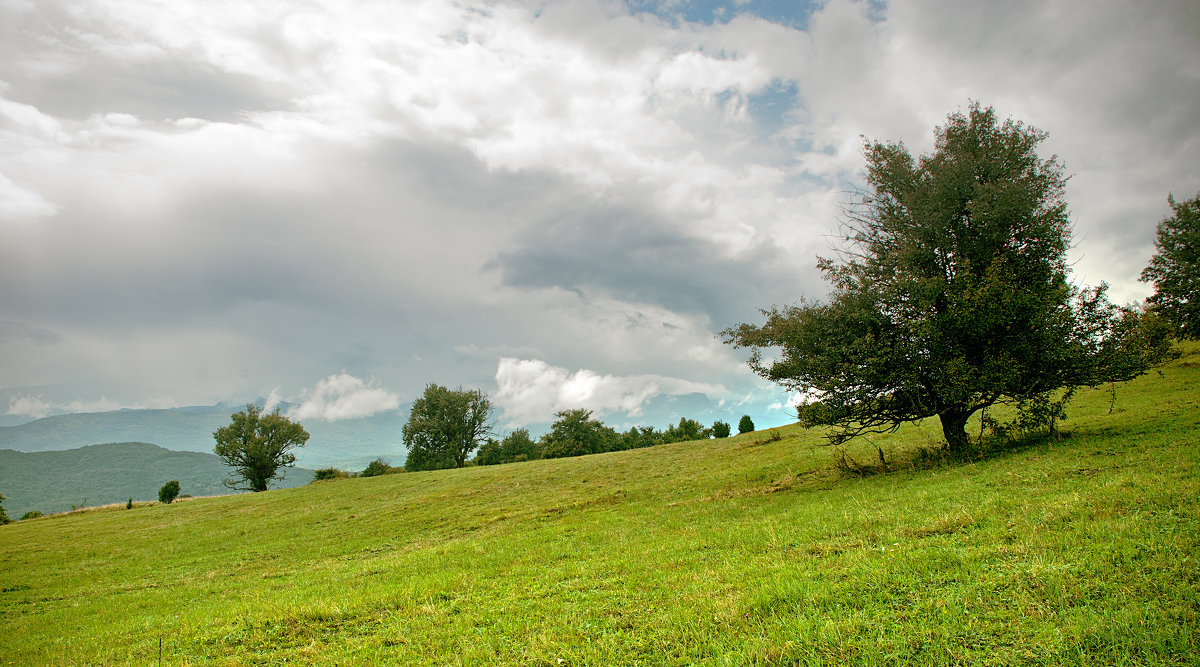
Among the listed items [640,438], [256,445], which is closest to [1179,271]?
[640,438]

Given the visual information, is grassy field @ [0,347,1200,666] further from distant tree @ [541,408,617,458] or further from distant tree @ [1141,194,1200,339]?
distant tree @ [541,408,617,458]

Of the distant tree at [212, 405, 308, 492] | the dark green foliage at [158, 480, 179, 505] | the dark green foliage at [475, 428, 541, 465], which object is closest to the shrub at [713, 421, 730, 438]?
the dark green foliage at [475, 428, 541, 465]

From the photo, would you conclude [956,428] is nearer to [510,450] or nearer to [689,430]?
[689,430]

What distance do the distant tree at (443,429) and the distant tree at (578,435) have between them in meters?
13.9

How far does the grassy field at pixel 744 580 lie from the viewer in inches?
220

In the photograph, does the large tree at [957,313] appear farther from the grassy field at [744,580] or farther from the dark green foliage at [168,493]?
the dark green foliage at [168,493]

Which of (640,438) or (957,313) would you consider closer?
(957,313)

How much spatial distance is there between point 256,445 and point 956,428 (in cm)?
8324

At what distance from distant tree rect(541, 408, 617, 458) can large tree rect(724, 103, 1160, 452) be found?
229 ft

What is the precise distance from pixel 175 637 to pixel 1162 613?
16.2 meters

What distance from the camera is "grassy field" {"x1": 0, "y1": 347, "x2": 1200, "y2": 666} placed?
559 centimetres

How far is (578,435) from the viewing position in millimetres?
93938

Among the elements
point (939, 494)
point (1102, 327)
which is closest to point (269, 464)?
point (939, 494)

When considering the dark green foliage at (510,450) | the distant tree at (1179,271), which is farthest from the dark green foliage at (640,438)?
the distant tree at (1179,271)
